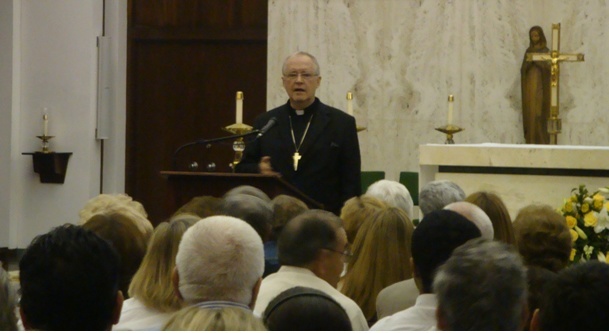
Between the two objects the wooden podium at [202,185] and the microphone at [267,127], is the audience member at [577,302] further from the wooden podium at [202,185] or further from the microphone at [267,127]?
the microphone at [267,127]

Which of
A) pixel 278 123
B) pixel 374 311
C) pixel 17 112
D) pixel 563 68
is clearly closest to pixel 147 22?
pixel 17 112

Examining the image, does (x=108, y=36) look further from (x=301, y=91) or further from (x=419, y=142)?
(x=301, y=91)

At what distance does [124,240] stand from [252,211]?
0.71m

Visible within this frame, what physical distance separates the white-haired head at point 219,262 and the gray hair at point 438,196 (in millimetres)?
2899

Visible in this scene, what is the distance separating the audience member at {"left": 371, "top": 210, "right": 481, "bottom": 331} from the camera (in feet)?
12.4

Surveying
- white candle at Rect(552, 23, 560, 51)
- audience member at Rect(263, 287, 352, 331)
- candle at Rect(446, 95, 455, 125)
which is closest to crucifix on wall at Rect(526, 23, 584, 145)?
white candle at Rect(552, 23, 560, 51)

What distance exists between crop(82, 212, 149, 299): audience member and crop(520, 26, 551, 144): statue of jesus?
869 centimetres

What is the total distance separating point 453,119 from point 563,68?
4.45ft

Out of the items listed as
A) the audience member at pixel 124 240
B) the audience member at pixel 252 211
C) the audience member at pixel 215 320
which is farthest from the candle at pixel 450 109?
the audience member at pixel 215 320

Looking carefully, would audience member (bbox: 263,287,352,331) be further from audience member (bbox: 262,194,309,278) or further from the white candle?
the white candle

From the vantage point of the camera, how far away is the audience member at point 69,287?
10.0 feet

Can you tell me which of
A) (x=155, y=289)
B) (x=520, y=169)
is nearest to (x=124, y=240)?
(x=155, y=289)

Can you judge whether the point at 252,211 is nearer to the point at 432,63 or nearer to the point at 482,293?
the point at 482,293

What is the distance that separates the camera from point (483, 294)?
9.77ft
